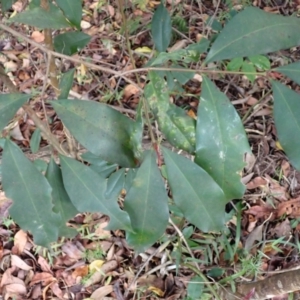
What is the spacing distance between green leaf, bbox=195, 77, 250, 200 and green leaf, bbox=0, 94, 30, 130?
0.27 m

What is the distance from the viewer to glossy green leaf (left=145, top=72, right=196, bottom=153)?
62cm

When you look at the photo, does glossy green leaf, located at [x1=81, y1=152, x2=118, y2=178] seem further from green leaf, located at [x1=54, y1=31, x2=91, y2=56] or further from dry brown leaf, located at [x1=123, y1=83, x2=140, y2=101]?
dry brown leaf, located at [x1=123, y1=83, x2=140, y2=101]

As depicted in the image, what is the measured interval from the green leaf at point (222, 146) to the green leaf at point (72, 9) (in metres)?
0.39

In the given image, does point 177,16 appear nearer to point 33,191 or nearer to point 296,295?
point 296,295

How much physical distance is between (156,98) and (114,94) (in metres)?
1.08

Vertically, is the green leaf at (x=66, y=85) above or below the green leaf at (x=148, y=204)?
above

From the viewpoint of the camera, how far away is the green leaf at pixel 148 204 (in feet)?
2.00

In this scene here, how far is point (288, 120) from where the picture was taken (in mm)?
631

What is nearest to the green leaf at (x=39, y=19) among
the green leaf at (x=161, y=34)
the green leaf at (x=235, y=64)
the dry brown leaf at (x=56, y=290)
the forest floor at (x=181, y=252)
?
the green leaf at (x=161, y=34)

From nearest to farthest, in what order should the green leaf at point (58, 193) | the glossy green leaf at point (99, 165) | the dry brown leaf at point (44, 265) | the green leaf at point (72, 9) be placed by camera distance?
1. the green leaf at point (58, 193)
2. the green leaf at point (72, 9)
3. the glossy green leaf at point (99, 165)
4. the dry brown leaf at point (44, 265)

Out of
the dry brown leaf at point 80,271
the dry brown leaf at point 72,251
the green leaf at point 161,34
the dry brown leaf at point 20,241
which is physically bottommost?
the dry brown leaf at point 80,271

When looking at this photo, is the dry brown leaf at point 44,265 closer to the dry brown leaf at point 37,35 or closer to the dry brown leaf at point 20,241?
the dry brown leaf at point 20,241

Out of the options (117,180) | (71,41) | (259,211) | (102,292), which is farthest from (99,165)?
(259,211)

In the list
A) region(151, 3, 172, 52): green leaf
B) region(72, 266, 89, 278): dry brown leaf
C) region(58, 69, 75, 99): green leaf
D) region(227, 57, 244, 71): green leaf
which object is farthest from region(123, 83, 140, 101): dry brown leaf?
region(58, 69, 75, 99): green leaf
